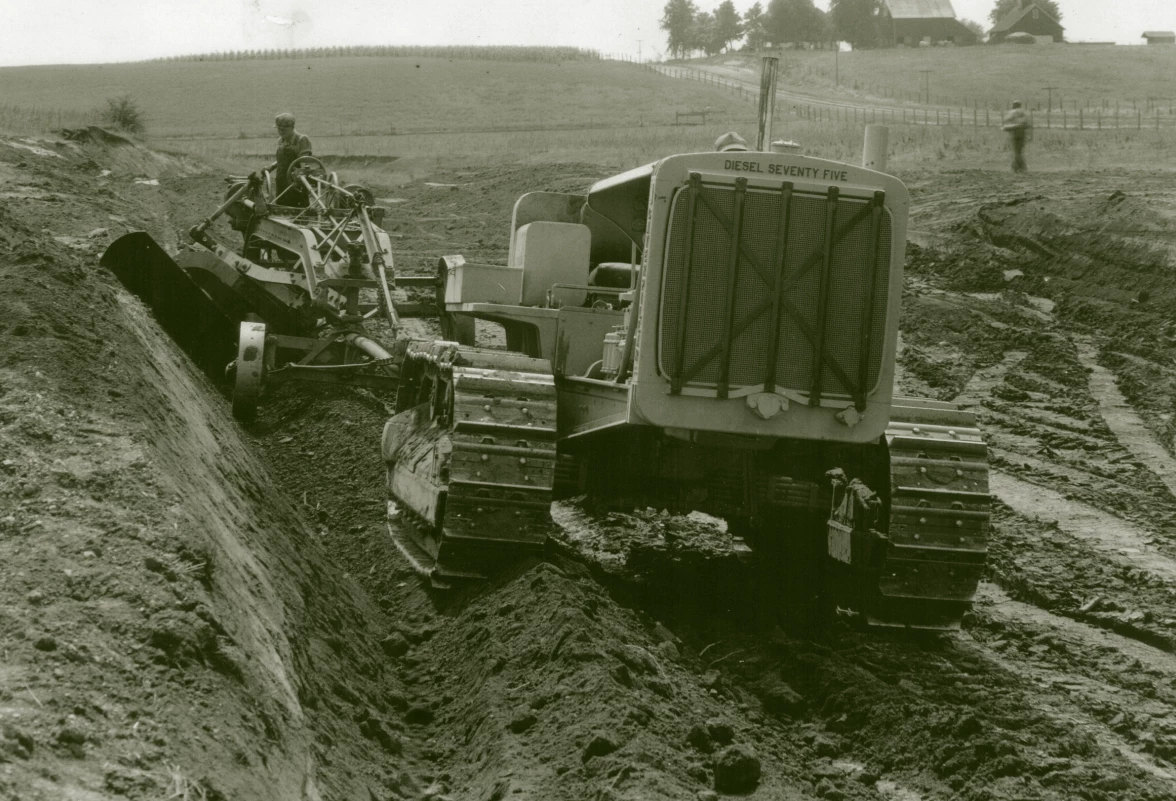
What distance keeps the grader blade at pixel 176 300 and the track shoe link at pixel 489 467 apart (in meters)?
5.65

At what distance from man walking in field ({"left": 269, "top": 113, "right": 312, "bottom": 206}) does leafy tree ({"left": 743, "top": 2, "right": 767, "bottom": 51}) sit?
92112mm

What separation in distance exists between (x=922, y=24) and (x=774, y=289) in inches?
3756

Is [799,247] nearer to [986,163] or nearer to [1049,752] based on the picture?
[1049,752]

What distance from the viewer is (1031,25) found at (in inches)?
3824

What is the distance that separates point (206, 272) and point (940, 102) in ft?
194

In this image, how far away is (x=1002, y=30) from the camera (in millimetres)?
97062

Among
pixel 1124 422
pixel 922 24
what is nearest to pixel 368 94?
pixel 922 24

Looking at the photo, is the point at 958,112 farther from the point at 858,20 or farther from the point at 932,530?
the point at 932,530

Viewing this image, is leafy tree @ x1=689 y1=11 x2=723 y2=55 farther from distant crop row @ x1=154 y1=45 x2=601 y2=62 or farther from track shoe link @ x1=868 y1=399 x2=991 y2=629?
track shoe link @ x1=868 y1=399 x2=991 y2=629

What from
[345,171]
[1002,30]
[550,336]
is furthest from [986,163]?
[1002,30]

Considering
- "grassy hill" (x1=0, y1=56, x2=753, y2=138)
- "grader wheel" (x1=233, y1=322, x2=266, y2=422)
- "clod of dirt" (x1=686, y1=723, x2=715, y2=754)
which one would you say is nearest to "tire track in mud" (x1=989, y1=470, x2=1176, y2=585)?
"clod of dirt" (x1=686, y1=723, x2=715, y2=754)

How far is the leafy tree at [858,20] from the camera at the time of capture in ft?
322

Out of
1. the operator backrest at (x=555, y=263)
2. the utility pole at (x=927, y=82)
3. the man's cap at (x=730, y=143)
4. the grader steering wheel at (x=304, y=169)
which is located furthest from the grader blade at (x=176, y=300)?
the utility pole at (x=927, y=82)

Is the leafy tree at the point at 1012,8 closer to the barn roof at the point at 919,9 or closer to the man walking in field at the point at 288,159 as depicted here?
the barn roof at the point at 919,9
